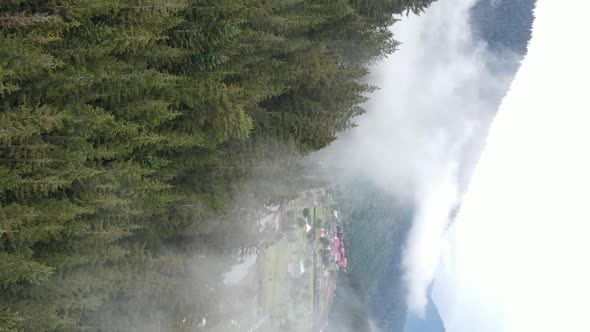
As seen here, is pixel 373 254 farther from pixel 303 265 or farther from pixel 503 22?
pixel 503 22

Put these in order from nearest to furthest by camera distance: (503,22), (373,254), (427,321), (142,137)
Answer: (142,137), (373,254), (503,22), (427,321)

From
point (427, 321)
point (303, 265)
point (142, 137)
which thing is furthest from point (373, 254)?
point (142, 137)

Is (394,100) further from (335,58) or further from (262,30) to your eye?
(262,30)

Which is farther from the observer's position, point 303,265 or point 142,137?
point 303,265

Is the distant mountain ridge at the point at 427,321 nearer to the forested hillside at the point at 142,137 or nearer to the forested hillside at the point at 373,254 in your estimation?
the forested hillside at the point at 373,254

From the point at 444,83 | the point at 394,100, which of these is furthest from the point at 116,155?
the point at 444,83
